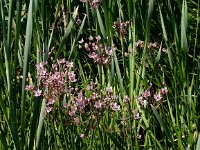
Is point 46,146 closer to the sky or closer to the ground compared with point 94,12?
closer to the ground

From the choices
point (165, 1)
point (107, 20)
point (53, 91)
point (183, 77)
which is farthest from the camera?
point (165, 1)

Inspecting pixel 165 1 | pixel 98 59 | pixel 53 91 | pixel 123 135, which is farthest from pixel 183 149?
pixel 165 1

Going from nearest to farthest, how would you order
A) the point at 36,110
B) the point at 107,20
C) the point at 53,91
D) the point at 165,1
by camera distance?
1. the point at 53,91
2. the point at 36,110
3. the point at 107,20
4. the point at 165,1

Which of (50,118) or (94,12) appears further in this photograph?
(94,12)

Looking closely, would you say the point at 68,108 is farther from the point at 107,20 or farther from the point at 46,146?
the point at 107,20

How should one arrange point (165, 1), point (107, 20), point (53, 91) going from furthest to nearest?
1. point (165, 1)
2. point (107, 20)
3. point (53, 91)

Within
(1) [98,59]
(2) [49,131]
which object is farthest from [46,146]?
(1) [98,59]

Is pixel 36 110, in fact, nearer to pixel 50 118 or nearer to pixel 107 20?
pixel 50 118

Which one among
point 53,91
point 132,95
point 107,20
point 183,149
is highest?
point 107,20

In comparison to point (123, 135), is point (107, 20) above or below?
above
